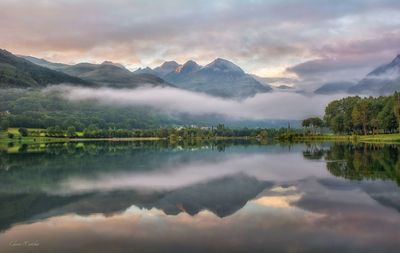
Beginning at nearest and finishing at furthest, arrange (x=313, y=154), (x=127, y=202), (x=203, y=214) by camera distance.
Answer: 1. (x=203, y=214)
2. (x=127, y=202)
3. (x=313, y=154)

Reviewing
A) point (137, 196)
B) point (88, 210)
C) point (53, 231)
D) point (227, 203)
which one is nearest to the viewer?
point (53, 231)

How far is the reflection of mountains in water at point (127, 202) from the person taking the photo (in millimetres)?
20562

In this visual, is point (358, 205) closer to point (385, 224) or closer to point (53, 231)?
point (385, 224)

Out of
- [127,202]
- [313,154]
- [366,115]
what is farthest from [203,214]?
[366,115]

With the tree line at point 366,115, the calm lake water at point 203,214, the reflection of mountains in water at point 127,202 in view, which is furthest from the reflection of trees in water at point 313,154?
the tree line at point 366,115

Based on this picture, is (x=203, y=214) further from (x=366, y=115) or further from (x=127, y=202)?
(x=366, y=115)

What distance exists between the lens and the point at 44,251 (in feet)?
46.0

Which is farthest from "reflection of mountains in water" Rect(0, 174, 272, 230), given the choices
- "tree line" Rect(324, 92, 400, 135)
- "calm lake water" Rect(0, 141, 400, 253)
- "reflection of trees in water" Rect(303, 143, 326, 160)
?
"tree line" Rect(324, 92, 400, 135)

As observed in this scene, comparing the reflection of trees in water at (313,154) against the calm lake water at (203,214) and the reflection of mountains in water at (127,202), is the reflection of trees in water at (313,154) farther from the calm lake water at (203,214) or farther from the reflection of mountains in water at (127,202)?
the reflection of mountains in water at (127,202)

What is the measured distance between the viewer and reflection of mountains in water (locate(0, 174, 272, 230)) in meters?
20.6

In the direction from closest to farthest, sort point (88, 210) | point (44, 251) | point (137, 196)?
point (44, 251)
point (88, 210)
point (137, 196)

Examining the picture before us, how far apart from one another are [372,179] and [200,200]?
61.0 ft

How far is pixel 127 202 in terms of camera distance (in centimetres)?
2333

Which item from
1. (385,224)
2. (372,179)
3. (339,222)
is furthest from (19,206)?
(372,179)
